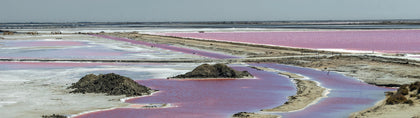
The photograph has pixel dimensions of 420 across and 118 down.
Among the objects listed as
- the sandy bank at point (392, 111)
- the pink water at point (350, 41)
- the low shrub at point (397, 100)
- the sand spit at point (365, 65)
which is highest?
the low shrub at point (397, 100)

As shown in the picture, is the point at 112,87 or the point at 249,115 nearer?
the point at 249,115

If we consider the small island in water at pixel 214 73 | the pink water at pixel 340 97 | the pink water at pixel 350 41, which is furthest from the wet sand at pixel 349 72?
the pink water at pixel 350 41

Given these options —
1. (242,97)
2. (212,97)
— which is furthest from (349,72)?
(212,97)

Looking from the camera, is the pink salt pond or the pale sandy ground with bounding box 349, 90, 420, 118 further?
the pink salt pond

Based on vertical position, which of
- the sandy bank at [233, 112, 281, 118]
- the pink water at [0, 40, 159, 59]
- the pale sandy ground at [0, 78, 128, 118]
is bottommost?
the pink water at [0, 40, 159, 59]

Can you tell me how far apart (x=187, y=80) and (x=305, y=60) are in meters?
13.6

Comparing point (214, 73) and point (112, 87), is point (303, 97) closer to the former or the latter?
point (112, 87)

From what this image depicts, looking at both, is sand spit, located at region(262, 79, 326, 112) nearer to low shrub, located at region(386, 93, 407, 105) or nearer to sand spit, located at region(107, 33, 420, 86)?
low shrub, located at region(386, 93, 407, 105)

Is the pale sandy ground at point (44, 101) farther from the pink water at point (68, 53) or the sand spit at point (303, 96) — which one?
the pink water at point (68, 53)

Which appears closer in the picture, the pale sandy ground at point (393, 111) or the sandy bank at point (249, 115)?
the pale sandy ground at point (393, 111)

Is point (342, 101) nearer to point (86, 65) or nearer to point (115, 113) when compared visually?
point (115, 113)

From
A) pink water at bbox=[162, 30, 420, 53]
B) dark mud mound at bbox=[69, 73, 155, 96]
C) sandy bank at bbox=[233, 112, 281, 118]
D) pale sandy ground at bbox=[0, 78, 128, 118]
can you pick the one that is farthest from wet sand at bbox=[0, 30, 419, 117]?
pink water at bbox=[162, 30, 420, 53]

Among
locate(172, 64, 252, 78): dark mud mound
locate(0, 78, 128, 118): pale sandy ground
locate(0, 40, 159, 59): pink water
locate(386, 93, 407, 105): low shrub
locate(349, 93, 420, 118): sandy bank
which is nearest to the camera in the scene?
locate(349, 93, 420, 118): sandy bank

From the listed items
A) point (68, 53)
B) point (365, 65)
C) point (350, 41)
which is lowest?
point (350, 41)
